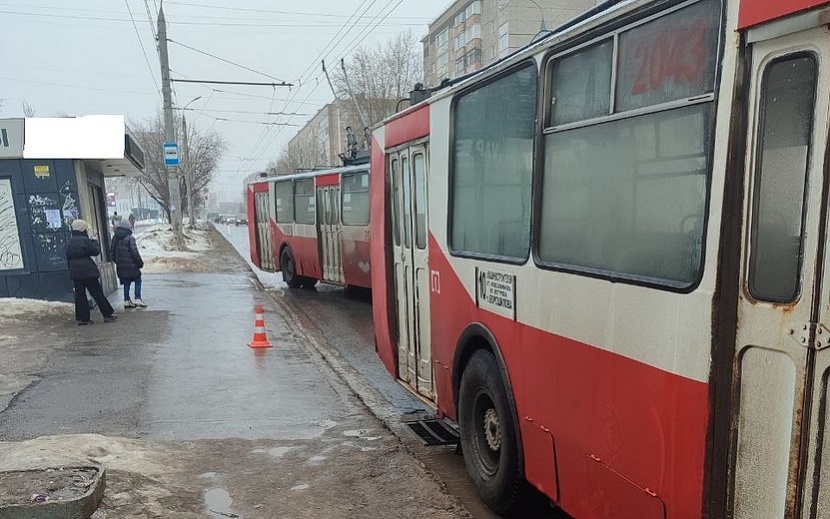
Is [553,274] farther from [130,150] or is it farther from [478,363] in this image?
[130,150]

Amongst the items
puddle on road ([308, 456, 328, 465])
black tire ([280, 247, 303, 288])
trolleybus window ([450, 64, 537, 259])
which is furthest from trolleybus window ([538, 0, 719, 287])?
black tire ([280, 247, 303, 288])

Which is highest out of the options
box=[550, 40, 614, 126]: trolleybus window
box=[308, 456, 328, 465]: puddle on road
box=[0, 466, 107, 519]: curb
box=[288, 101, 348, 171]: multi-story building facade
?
box=[288, 101, 348, 171]: multi-story building facade

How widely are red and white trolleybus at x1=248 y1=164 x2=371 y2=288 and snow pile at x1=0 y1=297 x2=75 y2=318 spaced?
5382mm

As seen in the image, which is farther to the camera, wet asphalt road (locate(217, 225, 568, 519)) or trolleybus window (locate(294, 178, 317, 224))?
trolleybus window (locate(294, 178, 317, 224))

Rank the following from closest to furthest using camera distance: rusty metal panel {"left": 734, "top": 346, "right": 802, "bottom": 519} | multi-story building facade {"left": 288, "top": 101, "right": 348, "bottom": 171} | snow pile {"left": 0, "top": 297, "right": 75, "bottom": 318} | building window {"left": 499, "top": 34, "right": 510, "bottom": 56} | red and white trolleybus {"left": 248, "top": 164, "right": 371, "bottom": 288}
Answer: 1. rusty metal panel {"left": 734, "top": 346, "right": 802, "bottom": 519}
2. snow pile {"left": 0, "top": 297, "right": 75, "bottom": 318}
3. red and white trolleybus {"left": 248, "top": 164, "right": 371, "bottom": 288}
4. building window {"left": 499, "top": 34, "right": 510, "bottom": 56}
5. multi-story building facade {"left": 288, "top": 101, "right": 348, "bottom": 171}

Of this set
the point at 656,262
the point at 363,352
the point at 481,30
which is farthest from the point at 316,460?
the point at 481,30

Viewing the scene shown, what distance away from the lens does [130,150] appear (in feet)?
45.3

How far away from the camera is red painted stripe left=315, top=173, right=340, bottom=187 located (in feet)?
48.8

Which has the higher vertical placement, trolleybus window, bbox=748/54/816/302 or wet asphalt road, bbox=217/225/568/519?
trolleybus window, bbox=748/54/816/302

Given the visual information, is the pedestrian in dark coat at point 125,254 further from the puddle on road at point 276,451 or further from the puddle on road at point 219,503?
the puddle on road at point 219,503

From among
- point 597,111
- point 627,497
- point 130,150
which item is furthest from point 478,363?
point 130,150

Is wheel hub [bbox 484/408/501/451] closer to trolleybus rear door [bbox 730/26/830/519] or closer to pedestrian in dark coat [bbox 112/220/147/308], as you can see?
trolleybus rear door [bbox 730/26/830/519]

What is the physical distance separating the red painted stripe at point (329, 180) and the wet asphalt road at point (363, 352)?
2.65 meters

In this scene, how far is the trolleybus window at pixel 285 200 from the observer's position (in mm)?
17281
